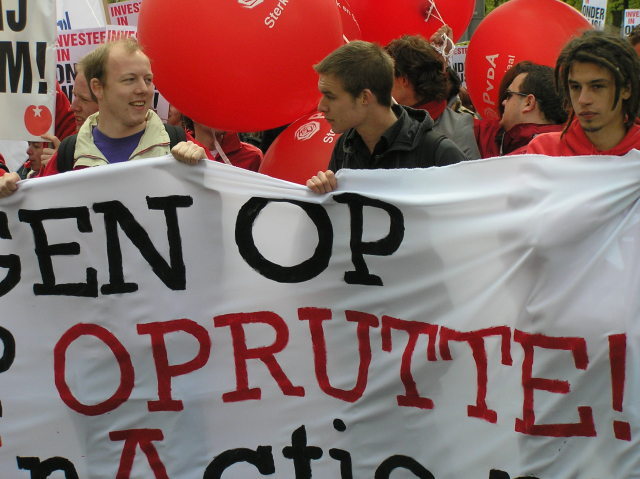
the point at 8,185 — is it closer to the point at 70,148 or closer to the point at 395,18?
the point at 70,148

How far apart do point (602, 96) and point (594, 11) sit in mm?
6234

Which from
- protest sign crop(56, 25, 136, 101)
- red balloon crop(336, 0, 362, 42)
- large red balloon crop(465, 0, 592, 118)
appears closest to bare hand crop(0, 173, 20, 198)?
red balloon crop(336, 0, 362, 42)

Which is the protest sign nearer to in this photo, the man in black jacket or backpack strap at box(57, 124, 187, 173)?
backpack strap at box(57, 124, 187, 173)

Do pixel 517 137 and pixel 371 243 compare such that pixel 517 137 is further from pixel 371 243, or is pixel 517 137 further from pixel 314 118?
pixel 371 243

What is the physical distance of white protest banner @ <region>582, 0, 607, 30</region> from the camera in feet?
29.8

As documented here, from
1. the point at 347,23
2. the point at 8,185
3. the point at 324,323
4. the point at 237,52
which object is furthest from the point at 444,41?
the point at 8,185

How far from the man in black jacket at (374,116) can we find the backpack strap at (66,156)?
3.18 feet

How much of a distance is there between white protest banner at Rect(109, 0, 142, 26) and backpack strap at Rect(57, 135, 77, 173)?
13.2ft

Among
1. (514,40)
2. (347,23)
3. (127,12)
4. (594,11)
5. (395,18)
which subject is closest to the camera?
(347,23)

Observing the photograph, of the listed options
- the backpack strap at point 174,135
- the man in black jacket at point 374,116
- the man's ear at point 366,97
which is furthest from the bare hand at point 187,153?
the man's ear at point 366,97

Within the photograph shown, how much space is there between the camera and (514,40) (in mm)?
5918

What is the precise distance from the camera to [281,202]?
353 centimetres

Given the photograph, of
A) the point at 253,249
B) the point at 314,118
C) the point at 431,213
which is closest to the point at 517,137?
the point at 314,118

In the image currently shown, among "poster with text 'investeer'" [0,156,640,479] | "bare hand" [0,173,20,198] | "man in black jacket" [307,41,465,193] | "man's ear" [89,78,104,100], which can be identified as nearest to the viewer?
"poster with text 'investeer'" [0,156,640,479]
